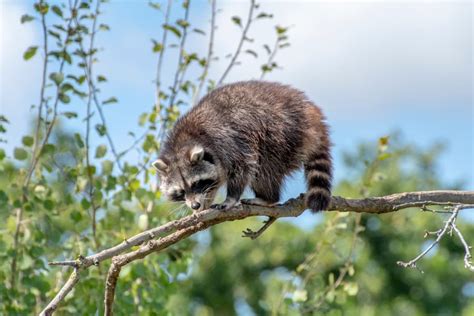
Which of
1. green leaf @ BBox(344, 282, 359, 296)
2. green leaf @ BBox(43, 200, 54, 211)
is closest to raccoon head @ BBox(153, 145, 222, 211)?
green leaf @ BBox(43, 200, 54, 211)

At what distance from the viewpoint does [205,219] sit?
562 centimetres

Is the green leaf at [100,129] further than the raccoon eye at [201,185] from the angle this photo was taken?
Yes

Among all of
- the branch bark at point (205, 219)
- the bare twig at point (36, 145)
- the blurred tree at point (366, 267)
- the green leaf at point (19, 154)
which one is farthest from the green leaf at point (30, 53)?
the blurred tree at point (366, 267)

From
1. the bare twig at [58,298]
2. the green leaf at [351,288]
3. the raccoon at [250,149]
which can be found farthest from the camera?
the green leaf at [351,288]

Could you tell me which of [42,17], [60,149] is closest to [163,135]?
[60,149]

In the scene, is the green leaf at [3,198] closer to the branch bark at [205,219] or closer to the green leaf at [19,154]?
the green leaf at [19,154]

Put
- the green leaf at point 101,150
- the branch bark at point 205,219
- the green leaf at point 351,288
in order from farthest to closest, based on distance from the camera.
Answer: the green leaf at point 351,288
the green leaf at point 101,150
the branch bark at point 205,219

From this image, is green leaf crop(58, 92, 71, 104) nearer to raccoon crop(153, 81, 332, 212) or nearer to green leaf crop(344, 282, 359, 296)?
raccoon crop(153, 81, 332, 212)

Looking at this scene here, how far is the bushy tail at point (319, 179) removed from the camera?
6.61m

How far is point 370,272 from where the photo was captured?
31016 mm

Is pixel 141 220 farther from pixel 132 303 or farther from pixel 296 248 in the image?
pixel 296 248

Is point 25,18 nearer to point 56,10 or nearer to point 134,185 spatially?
point 56,10

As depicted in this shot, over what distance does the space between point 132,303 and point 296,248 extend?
22.1 meters

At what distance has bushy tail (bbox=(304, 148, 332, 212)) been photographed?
6.61 metres
